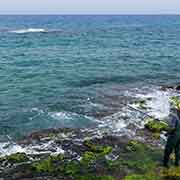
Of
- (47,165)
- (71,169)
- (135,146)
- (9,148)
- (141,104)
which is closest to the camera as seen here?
(71,169)

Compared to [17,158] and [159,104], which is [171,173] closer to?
[17,158]

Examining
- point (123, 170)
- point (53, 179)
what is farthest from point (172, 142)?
point (53, 179)

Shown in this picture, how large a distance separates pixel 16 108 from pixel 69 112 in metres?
4.21

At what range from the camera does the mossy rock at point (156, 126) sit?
2236cm

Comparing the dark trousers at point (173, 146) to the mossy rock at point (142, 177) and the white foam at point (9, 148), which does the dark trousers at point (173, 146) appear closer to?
the mossy rock at point (142, 177)

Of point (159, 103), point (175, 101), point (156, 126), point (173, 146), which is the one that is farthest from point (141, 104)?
point (173, 146)

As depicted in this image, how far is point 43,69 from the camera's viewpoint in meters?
44.8

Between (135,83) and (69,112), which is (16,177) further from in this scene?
(135,83)

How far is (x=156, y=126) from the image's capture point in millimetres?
22656

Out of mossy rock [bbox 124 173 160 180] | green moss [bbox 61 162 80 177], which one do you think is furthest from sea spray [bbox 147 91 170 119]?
green moss [bbox 61 162 80 177]

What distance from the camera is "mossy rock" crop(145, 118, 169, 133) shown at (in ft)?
73.4

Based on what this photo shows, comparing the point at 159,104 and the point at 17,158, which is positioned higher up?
the point at 17,158

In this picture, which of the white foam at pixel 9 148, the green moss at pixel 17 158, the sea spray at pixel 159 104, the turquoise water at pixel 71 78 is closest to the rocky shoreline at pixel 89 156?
the green moss at pixel 17 158

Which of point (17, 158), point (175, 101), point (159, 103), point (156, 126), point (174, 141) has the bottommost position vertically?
point (159, 103)
